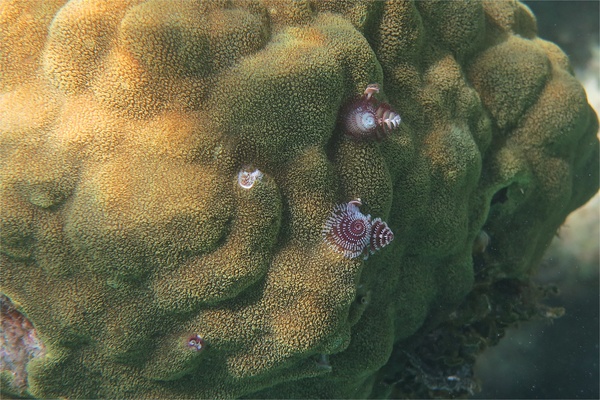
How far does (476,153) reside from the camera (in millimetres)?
3301

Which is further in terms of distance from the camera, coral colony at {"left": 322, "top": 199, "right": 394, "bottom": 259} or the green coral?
coral colony at {"left": 322, "top": 199, "right": 394, "bottom": 259}

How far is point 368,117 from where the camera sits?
2707mm

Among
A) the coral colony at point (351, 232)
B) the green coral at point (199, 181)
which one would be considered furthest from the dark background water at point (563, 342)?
the coral colony at point (351, 232)

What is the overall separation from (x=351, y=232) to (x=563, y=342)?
470 cm

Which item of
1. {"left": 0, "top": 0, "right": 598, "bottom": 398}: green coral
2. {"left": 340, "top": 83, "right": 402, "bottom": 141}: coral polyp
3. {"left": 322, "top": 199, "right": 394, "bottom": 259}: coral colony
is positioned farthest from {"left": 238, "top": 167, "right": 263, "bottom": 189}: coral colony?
{"left": 340, "top": 83, "right": 402, "bottom": 141}: coral polyp

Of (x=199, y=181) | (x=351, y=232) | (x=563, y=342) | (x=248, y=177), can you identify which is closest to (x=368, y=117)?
(x=351, y=232)

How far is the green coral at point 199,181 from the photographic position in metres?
2.52

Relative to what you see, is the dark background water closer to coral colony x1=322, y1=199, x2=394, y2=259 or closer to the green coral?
the green coral

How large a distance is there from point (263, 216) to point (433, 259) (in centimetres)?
161

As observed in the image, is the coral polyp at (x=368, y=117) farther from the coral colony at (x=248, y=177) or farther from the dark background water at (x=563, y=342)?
the dark background water at (x=563, y=342)

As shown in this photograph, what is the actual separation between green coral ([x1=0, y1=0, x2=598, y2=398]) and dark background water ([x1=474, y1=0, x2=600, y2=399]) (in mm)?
3632

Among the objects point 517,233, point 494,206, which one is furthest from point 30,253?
point 517,233

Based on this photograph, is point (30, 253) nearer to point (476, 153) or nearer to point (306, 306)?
point (306, 306)

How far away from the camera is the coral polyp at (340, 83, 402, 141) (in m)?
2.69
